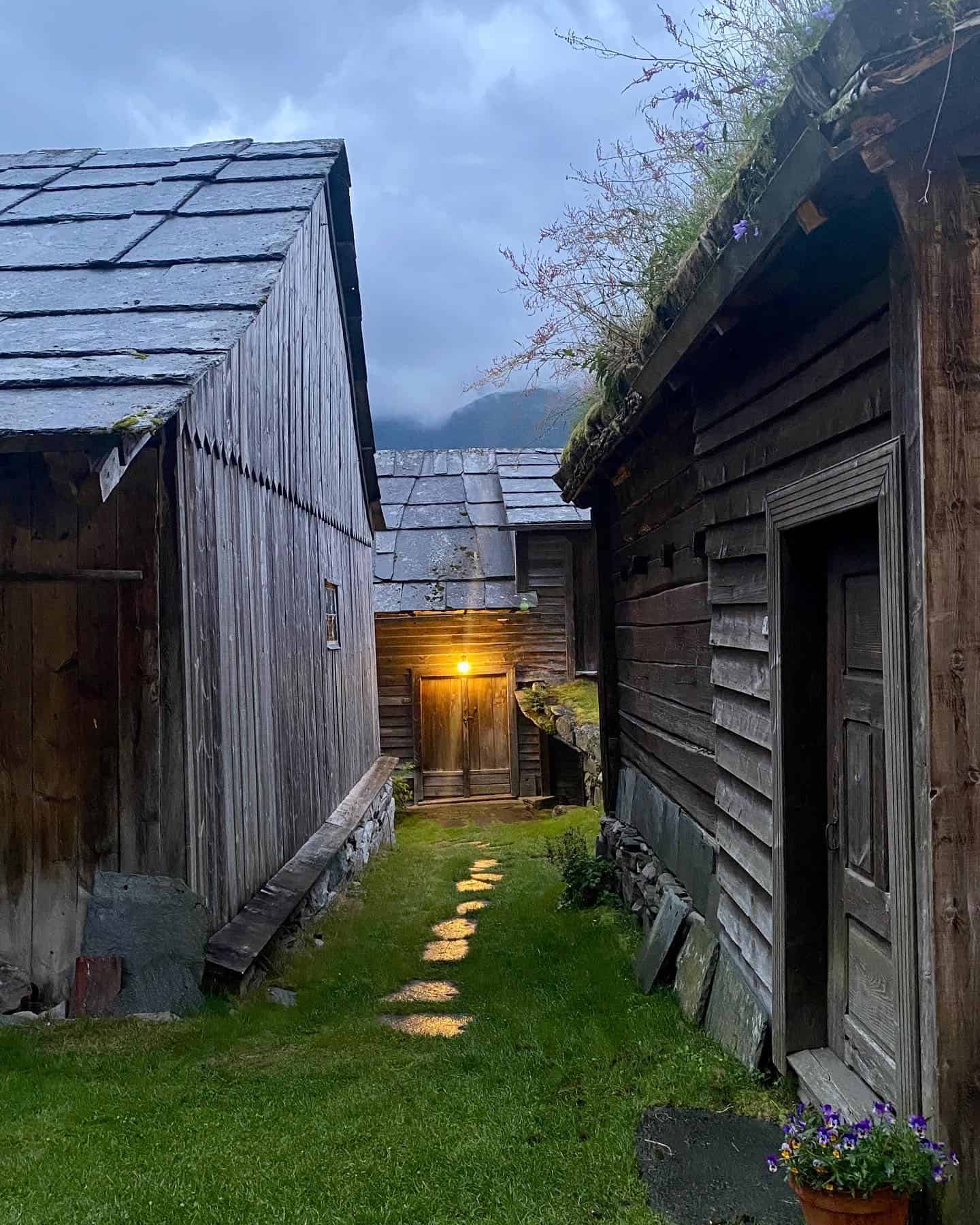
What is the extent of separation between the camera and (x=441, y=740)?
17312mm

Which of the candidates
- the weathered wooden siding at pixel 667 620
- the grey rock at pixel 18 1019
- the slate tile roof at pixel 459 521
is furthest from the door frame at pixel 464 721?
the grey rock at pixel 18 1019

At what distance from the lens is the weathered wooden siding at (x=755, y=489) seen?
312 centimetres

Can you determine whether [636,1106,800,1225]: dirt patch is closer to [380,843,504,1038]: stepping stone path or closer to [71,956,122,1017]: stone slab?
[380,843,504,1038]: stepping stone path

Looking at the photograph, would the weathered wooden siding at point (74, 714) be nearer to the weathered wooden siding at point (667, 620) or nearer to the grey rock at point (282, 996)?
the grey rock at point (282, 996)

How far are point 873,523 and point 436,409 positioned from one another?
113580mm

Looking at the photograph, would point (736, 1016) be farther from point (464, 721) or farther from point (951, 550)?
point (464, 721)

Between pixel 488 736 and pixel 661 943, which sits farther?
pixel 488 736

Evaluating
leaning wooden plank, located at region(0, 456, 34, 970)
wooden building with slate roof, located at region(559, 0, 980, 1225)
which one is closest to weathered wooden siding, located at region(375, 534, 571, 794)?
wooden building with slate roof, located at region(559, 0, 980, 1225)

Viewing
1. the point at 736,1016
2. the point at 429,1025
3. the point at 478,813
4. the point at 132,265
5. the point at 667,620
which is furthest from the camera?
the point at 478,813

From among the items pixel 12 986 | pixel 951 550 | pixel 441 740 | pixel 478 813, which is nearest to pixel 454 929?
pixel 12 986

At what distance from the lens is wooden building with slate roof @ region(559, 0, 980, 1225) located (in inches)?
98.3

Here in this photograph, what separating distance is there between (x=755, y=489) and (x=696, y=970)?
265cm

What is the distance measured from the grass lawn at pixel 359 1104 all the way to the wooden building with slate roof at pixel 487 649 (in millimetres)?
10823

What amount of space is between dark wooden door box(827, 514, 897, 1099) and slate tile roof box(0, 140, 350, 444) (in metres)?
2.94
